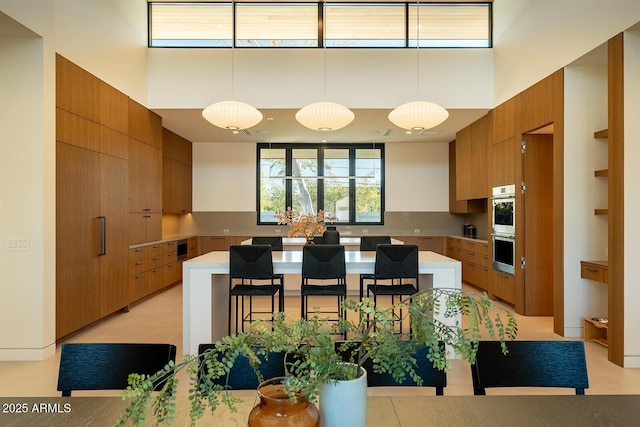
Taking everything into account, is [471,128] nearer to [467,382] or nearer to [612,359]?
[612,359]

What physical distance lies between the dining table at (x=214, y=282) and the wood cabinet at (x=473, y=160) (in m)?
2.81

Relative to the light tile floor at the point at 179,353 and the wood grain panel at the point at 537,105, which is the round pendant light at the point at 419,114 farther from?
the light tile floor at the point at 179,353

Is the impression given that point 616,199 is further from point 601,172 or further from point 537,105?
point 537,105

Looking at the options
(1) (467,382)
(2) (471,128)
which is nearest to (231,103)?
(1) (467,382)

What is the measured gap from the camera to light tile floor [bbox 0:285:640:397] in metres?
2.92

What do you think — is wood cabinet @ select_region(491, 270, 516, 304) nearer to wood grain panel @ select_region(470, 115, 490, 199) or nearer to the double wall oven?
the double wall oven

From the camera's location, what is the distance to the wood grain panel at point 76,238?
392cm

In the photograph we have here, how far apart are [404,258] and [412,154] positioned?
18.0ft

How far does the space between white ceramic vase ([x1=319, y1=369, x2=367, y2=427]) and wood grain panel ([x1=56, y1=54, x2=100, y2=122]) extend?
13.8 ft

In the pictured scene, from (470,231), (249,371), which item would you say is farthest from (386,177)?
(249,371)

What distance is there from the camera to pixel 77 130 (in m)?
4.19

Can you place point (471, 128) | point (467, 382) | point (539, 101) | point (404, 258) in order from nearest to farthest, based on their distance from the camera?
point (467, 382) < point (404, 258) < point (539, 101) < point (471, 128)

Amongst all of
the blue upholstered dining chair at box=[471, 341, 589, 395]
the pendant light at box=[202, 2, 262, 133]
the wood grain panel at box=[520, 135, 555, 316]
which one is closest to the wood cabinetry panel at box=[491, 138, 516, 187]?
the wood grain panel at box=[520, 135, 555, 316]

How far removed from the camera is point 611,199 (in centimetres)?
347
